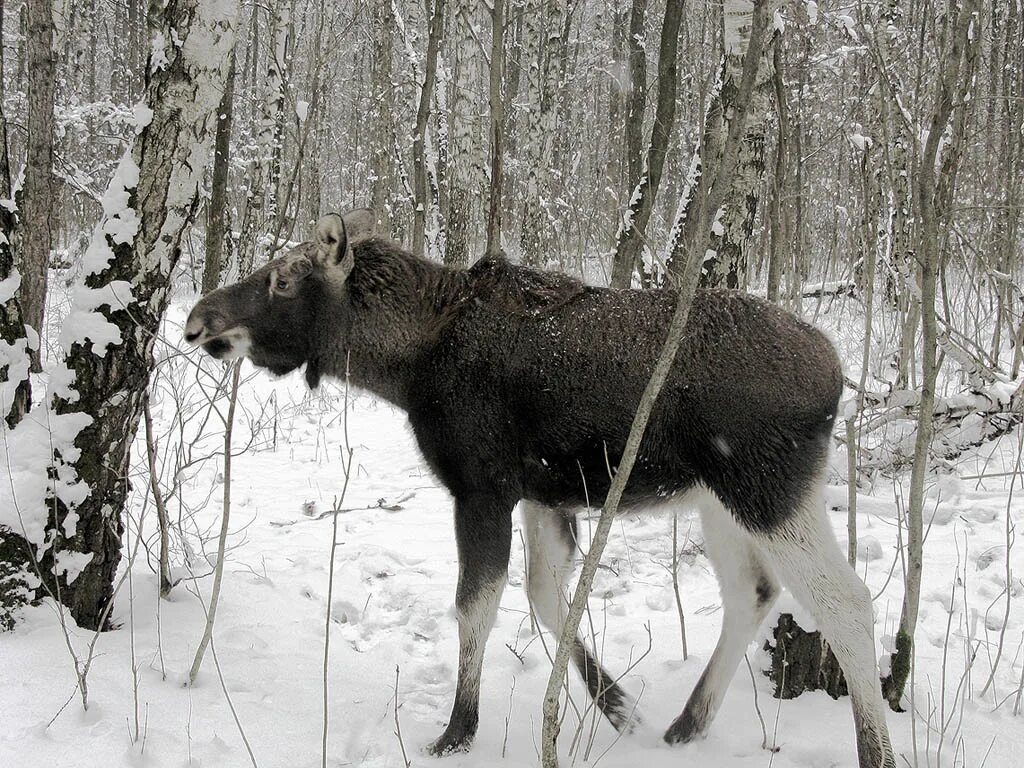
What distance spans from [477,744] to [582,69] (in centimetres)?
2413

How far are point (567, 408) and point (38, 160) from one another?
6.28 m

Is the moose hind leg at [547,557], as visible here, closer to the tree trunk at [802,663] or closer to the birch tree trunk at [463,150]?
the tree trunk at [802,663]

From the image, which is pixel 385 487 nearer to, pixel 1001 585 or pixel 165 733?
pixel 165 733

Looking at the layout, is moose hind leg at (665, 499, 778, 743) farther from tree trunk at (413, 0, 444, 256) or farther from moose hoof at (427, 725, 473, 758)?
tree trunk at (413, 0, 444, 256)

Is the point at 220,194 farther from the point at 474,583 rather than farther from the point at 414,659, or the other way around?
the point at 474,583

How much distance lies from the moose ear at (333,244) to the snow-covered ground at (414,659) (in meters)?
1.27

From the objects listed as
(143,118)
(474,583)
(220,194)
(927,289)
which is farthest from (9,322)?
(220,194)

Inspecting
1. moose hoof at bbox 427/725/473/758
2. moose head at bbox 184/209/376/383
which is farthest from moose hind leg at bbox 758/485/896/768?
moose head at bbox 184/209/376/383

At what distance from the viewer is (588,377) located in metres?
3.23

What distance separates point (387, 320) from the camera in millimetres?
3682

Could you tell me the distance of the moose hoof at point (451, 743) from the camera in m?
3.36

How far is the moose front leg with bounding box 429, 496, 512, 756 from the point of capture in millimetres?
3395

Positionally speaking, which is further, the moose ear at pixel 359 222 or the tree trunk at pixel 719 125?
the tree trunk at pixel 719 125

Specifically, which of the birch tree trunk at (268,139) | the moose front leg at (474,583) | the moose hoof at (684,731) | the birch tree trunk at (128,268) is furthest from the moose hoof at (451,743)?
the birch tree trunk at (268,139)
